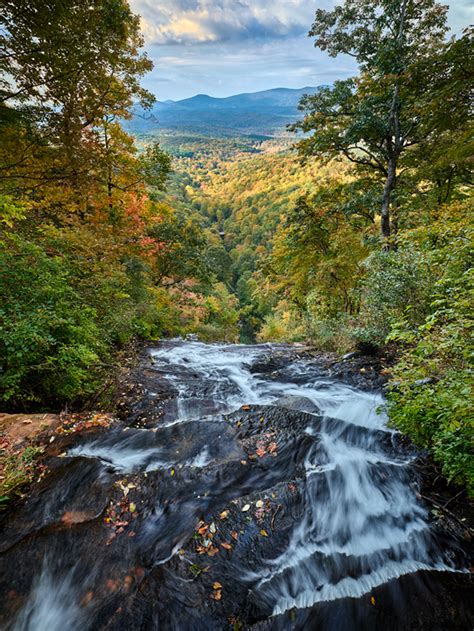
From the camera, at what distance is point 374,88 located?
848cm

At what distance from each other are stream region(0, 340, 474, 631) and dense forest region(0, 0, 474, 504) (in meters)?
1.00

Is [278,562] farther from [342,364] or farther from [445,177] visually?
[445,177]

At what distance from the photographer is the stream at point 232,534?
2707mm

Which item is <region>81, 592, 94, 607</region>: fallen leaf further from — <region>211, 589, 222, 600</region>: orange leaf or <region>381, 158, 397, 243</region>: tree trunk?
<region>381, 158, 397, 243</region>: tree trunk

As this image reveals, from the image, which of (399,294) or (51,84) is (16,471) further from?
(399,294)

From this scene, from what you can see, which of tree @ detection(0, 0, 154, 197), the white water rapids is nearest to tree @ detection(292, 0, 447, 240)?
tree @ detection(0, 0, 154, 197)

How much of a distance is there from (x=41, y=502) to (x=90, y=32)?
26.5 feet

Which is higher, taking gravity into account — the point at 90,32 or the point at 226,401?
the point at 90,32

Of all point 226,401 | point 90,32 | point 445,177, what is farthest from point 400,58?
point 226,401

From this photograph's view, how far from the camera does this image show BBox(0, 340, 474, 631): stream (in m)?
2.71

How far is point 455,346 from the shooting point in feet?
10.7

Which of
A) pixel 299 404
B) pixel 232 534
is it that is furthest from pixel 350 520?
pixel 299 404

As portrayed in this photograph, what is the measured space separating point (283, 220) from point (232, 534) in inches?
490

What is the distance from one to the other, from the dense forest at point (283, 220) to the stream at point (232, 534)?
3.29ft
